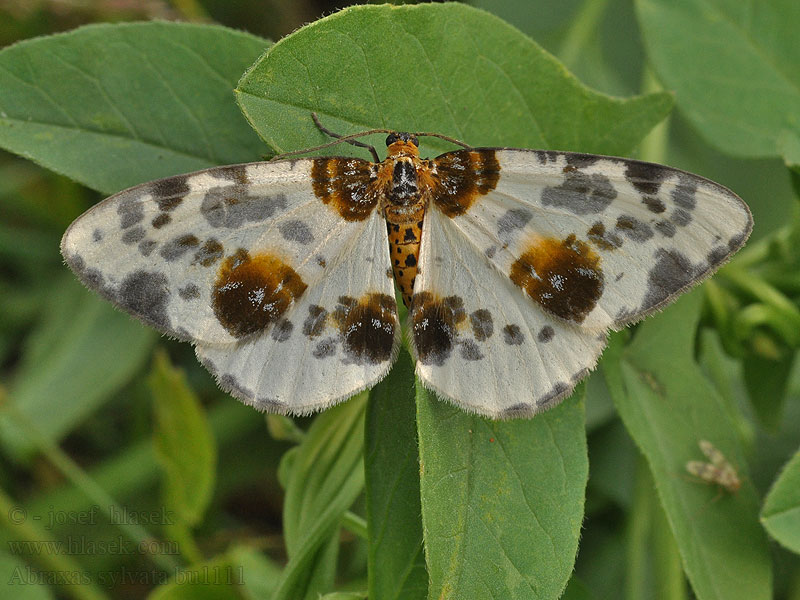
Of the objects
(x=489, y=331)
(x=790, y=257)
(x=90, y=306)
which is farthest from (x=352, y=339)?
(x=90, y=306)

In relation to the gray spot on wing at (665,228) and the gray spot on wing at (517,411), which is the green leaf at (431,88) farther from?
the gray spot on wing at (517,411)

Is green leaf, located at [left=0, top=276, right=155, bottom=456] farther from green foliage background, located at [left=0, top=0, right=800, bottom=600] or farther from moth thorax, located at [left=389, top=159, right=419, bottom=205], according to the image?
moth thorax, located at [left=389, top=159, right=419, bottom=205]

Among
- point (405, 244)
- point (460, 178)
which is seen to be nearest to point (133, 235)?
point (405, 244)

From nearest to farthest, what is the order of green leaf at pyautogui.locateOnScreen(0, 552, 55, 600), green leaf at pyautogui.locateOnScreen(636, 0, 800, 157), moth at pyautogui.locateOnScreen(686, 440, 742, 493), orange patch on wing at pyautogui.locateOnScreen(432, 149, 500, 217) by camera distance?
1. orange patch on wing at pyautogui.locateOnScreen(432, 149, 500, 217)
2. moth at pyautogui.locateOnScreen(686, 440, 742, 493)
3. green leaf at pyautogui.locateOnScreen(636, 0, 800, 157)
4. green leaf at pyautogui.locateOnScreen(0, 552, 55, 600)

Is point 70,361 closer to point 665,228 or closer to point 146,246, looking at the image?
point 146,246

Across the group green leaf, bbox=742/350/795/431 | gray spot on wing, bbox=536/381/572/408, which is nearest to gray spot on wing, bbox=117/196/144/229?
gray spot on wing, bbox=536/381/572/408

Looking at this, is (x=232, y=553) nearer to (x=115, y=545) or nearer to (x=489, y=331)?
(x=115, y=545)

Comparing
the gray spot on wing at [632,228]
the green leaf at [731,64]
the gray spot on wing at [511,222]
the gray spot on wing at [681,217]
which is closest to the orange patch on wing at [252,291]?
the gray spot on wing at [511,222]
